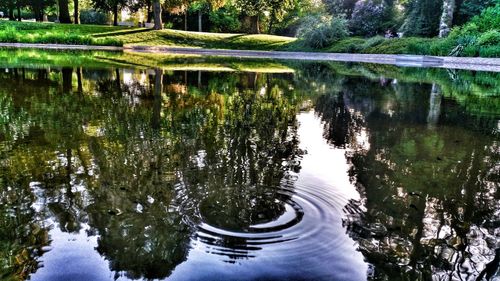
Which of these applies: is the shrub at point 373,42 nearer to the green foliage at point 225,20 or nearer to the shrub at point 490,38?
the shrub at point 490,38

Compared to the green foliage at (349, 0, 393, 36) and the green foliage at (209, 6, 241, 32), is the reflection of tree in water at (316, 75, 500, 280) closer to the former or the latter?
the green foliage at (349, 0, 393, 36)

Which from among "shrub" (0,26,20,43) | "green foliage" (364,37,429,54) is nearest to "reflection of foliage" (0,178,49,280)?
"green foliage" (364,37,429,54)

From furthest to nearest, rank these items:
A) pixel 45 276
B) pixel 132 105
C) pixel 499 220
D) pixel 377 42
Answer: pixel 377 42
pixel 132 105
pixel 499 220
pixel 45 276

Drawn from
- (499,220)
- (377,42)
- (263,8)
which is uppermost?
(263,8)

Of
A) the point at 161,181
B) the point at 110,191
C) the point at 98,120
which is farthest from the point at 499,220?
the point at 98,120

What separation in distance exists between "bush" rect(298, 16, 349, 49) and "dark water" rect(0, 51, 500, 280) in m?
29.3

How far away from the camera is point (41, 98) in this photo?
9.52 metres

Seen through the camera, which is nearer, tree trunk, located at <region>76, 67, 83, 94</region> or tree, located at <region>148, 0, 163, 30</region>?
tree trunk, located at <region>76, 67, 83, 94</region>

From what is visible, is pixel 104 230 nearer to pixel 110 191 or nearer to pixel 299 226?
pixel 110 191

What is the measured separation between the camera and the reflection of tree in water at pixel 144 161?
11.9 feet

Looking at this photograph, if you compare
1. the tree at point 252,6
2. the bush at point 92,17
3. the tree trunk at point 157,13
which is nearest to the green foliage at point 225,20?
the tree at point 252,6

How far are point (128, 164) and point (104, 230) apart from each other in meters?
1.74

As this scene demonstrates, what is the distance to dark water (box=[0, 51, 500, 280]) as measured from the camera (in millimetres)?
3236

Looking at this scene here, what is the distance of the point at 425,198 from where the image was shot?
4.70m
